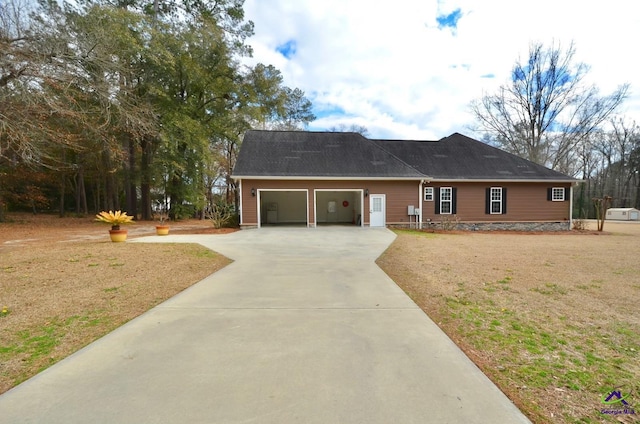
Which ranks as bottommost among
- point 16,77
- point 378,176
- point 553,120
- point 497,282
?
point 497,282

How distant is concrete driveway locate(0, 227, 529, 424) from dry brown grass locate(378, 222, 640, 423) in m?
0.32

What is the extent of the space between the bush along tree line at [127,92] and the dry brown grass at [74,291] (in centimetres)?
437

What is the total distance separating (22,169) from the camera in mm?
19266

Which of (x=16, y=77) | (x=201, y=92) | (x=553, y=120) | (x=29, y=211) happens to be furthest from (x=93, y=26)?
(x=553, y=120)

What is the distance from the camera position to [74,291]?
15.2 feet

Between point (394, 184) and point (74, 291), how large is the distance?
537 inches

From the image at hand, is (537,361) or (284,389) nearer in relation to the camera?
(284,389)

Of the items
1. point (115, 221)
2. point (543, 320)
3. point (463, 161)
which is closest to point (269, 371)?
point (543, 320)

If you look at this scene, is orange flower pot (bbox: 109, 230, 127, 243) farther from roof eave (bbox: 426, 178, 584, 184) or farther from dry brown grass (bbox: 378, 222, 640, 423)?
roof eave (bbox: 426, 178, 584, 184)

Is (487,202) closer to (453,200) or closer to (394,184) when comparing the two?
(453,200)

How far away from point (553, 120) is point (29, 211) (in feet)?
150

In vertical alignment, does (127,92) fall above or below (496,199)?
above

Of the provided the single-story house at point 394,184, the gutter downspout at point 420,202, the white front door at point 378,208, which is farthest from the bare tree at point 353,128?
the white front door at point 378,208

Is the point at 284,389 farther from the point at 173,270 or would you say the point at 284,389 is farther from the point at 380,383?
the point at 173,270
